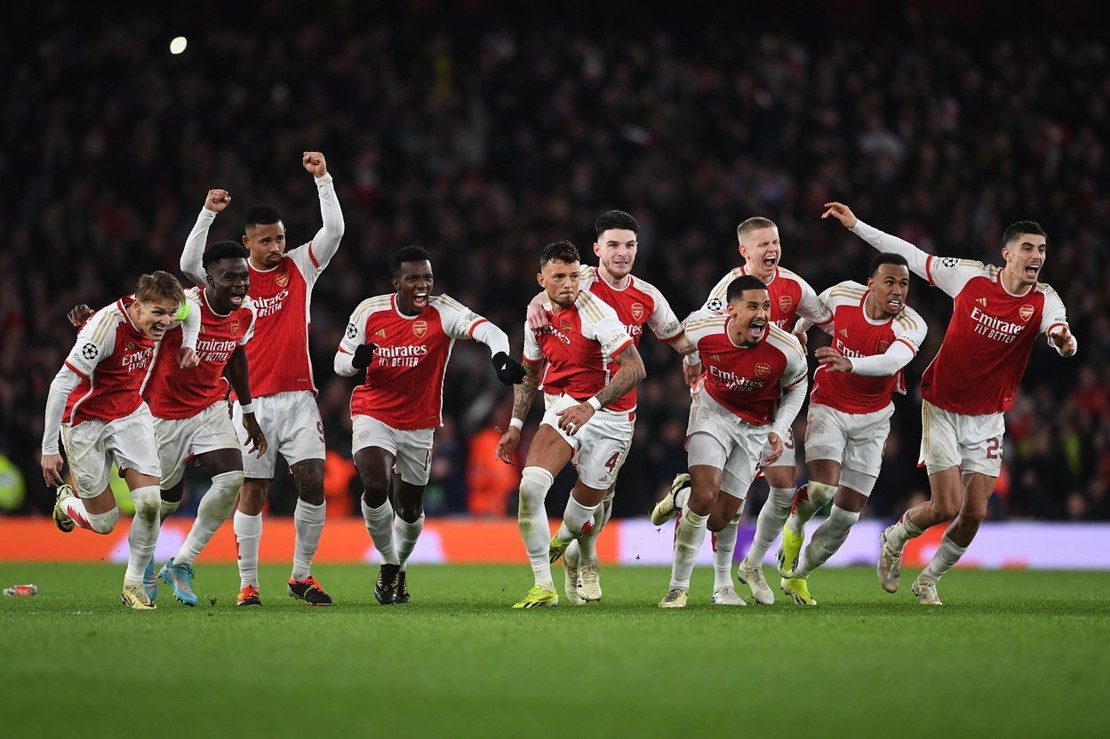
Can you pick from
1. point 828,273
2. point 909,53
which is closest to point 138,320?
point 828,273

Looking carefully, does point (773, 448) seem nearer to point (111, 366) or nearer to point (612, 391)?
point (612, 391)

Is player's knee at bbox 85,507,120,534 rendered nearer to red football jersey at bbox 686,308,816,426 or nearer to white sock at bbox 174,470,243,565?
white sock at bbox 174,470,243,565

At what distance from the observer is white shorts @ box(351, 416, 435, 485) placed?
10.9 m

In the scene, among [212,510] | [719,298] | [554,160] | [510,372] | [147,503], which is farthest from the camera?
[554,160]

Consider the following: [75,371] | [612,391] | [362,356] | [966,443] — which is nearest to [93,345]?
[75,371]

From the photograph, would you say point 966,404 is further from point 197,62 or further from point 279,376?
point 197,62

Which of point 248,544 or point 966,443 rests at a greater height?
point 966,443

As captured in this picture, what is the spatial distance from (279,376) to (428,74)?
1375 cm

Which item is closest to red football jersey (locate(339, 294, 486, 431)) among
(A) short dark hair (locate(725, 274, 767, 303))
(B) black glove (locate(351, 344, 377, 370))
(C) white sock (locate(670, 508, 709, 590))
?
(B) black glove (locate(351, 344, 377, 370))

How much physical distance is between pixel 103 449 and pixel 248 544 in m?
1.30

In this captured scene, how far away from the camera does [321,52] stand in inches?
936

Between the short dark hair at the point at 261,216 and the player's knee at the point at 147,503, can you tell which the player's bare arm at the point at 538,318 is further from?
the player's knee at the point at 147,503

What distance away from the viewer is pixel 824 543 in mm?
11031

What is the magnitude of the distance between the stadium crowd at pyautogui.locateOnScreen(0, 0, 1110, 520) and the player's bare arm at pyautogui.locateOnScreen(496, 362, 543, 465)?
783 centimetres
